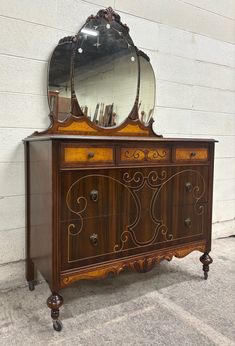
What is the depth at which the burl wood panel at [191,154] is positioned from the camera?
6.26 ft

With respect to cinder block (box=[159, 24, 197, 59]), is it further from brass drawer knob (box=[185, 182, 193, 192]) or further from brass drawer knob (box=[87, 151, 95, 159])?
brass drawer knob (box=[87, 151, 95, 159])

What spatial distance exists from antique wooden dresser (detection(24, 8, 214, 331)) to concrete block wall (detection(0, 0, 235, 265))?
0.34 ft

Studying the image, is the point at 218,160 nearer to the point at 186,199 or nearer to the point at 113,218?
the point at 186,199

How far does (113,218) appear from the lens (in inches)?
66.5

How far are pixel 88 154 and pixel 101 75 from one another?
30.8 inches

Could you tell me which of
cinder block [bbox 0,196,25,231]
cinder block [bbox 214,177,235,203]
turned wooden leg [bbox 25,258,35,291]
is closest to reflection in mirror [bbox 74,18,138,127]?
cinder block [bbox 0,196,25,231]

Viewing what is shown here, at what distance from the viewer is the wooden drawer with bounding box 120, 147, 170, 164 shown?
169 centimetres

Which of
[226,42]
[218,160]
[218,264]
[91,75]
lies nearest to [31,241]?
[91,75]

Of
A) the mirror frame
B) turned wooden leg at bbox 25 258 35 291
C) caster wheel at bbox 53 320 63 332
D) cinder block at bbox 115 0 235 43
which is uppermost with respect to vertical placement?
cinder block at bbox 115 0 235 43

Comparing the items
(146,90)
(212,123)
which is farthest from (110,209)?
(212,123)

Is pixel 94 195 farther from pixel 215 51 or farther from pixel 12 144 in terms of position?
pixel 215 51

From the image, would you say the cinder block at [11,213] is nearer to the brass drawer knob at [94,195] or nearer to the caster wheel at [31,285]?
the caster wheel at [31,285]

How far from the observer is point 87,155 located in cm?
156

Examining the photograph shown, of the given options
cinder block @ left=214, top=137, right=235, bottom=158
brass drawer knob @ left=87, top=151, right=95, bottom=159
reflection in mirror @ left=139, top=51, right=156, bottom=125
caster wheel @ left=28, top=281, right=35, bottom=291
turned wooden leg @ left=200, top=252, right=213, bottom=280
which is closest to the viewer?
brass drawer knob @ left=87, top=151, right=95, bottom=159
